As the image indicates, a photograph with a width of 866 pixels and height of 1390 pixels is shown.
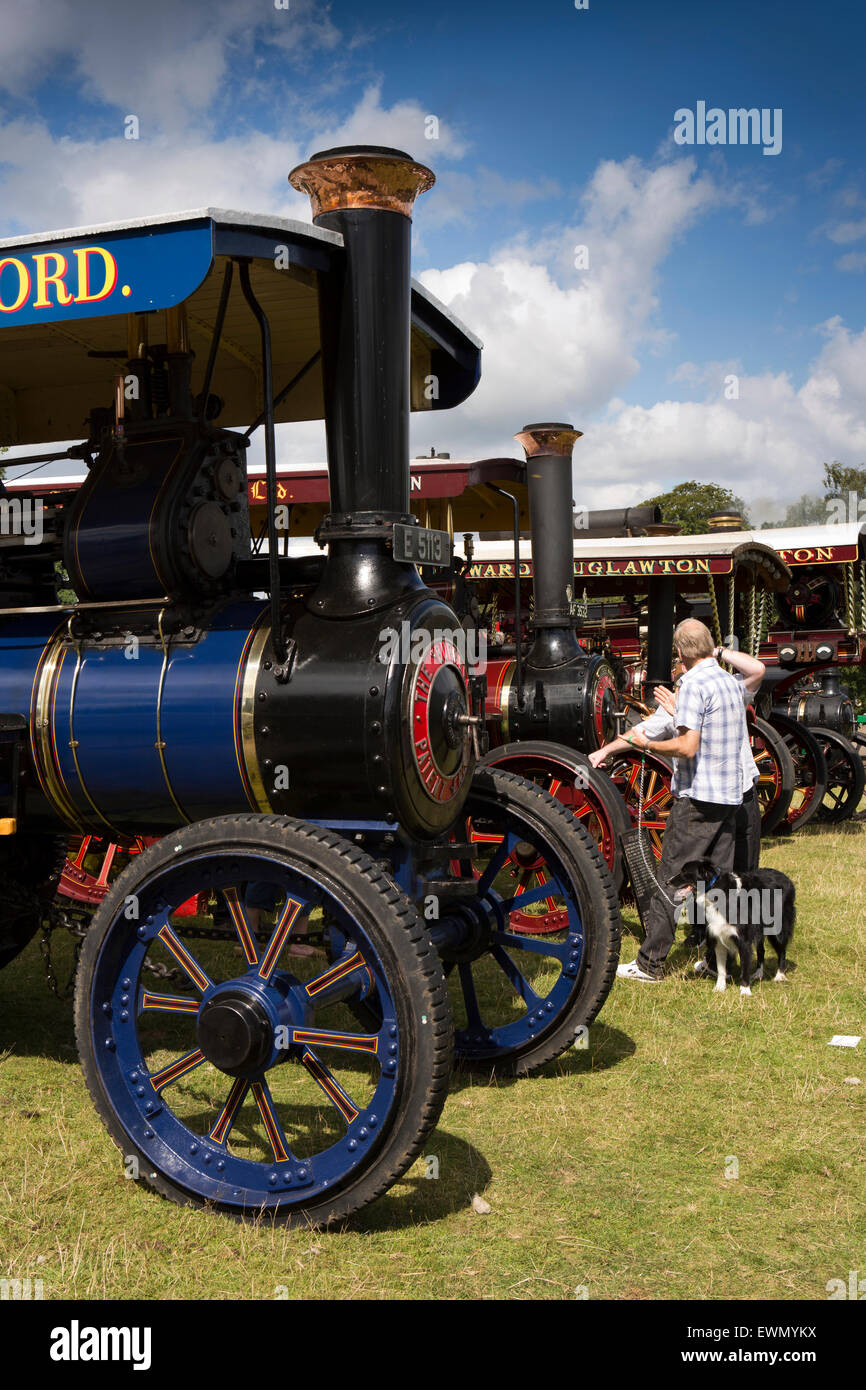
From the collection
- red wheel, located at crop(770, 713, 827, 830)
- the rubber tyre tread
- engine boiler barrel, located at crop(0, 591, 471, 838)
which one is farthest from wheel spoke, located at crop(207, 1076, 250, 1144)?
red wheel, located at crop(770, 713, 827, 830)

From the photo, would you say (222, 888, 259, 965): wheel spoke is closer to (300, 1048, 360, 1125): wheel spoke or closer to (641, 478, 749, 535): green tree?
(300, 1048, 360, 1125): wheel spoke

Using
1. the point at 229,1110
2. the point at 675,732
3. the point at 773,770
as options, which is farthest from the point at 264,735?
the point at 773,770

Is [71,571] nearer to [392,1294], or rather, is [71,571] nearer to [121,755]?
[121,755]

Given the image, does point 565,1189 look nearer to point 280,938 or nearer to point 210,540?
point 280,938

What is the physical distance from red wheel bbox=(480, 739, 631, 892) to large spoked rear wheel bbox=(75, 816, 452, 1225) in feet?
7.90

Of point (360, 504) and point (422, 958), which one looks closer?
point (422, 958)

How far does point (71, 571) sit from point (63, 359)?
1136 millimetres

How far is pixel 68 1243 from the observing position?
2.89 metres

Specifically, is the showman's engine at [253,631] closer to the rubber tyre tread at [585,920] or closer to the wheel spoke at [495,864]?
the rubber tyre tread at [585,920]

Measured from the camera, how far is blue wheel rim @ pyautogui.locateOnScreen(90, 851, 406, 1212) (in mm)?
2812

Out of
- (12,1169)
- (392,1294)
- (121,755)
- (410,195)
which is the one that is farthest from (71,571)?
(392,1294)

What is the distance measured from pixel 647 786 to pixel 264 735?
3823 mm
